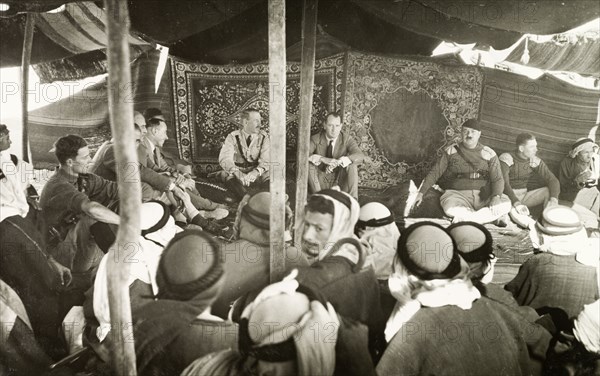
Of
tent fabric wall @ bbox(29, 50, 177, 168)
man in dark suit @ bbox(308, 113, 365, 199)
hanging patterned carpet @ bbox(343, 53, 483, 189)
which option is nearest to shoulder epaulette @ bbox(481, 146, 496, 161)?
hanging patterned carpet @ bbox(343, 53, 483, 189)

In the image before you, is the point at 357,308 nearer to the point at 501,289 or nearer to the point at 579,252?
the point at 501,289

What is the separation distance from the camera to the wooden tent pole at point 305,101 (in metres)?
3.69

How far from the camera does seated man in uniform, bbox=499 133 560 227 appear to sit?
3988 mm

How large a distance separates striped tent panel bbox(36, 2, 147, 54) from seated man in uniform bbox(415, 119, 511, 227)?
2.30m

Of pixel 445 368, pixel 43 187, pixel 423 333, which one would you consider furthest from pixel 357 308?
pixel 43 187

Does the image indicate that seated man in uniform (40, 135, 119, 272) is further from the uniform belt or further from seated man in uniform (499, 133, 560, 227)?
seated man in uniform (499, 133, 560, 227)

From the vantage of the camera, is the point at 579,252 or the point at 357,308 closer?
the point at 357,308

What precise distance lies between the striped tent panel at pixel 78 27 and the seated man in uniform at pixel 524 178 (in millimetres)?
2763

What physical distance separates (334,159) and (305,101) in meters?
0.46

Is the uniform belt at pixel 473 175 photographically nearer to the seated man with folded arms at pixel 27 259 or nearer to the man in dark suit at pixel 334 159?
the man in dark suit at pixel 334 159

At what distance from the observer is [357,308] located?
148 inches

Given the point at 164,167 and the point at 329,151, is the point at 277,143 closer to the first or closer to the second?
the point at 329,151

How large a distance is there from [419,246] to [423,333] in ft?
1.97

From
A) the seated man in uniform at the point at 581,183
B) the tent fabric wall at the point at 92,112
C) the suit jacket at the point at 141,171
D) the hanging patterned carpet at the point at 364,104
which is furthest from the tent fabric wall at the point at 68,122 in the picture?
the seated man in uniform at the point at 581,183
